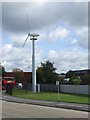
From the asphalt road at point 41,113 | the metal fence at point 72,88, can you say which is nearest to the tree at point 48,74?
the metal fence at point 72,88

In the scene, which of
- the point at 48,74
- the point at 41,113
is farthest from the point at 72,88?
the point at 41,113

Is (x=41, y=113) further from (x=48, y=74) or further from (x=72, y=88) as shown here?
(x=48, y=74)

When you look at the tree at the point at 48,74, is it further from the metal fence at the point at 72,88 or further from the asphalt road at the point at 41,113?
the asphalt road at the point at 41,113

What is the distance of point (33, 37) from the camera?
71125 millimetres

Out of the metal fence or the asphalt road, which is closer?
the asphalt road

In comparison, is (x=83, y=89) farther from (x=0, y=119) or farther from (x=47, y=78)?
(x=0, y=119)

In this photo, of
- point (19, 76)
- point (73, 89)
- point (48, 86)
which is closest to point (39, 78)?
point (48, 86)

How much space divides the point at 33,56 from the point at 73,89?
14.0 metres

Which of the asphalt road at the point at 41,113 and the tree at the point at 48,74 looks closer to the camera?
the asphalt road at the point at 41,113

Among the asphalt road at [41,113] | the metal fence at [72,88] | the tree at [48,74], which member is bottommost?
the asphalt road at [41,113]

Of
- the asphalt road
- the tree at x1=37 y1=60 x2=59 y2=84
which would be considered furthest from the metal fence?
the asphalt road

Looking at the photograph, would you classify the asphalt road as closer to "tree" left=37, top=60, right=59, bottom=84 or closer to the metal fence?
the metal fence

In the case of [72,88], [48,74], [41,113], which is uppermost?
[48,74]

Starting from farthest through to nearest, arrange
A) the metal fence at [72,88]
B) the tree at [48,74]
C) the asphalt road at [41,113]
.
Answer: the tree at [48,74] < the metal fence at [72,88] < the asphalt road at [41,113]
